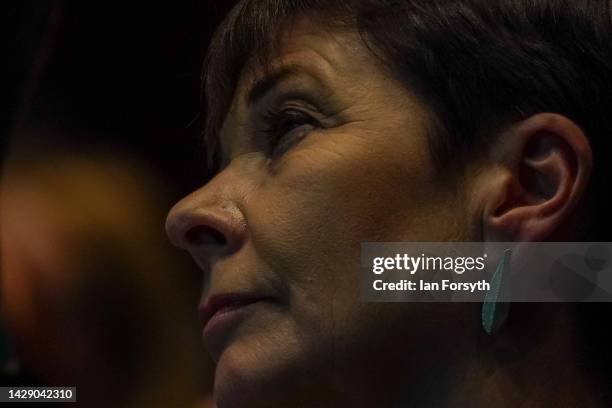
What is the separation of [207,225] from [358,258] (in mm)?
131

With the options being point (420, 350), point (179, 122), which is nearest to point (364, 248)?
point (420, 350)

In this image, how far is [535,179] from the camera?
854 millimetres

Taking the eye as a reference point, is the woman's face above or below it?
below

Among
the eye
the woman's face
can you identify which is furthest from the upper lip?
the eye

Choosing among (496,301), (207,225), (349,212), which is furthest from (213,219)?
(496,301)

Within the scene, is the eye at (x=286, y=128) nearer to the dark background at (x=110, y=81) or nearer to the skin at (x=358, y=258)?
the skin at (x=358, y=258)

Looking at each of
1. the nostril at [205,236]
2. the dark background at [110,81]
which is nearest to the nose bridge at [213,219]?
the nostril at [205,236]

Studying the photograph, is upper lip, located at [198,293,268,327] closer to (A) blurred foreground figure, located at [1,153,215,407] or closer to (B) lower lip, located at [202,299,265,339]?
(B) lower lip, located at [202,299,265,339]

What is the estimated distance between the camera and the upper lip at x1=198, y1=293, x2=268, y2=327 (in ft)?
2.87

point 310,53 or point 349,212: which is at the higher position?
point 310,53

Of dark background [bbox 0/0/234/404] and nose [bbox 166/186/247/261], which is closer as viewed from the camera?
nose [bbox 166/186/247/261]

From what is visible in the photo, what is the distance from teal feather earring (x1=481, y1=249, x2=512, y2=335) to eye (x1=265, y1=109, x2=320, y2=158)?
0.19 m

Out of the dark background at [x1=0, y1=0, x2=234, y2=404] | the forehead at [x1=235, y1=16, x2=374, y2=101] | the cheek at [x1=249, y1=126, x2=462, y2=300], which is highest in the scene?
the dark background at [x1=0, y1=0, x2=234, y2=404]

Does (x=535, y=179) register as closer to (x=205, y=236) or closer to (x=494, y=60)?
(x=494, y=60)
